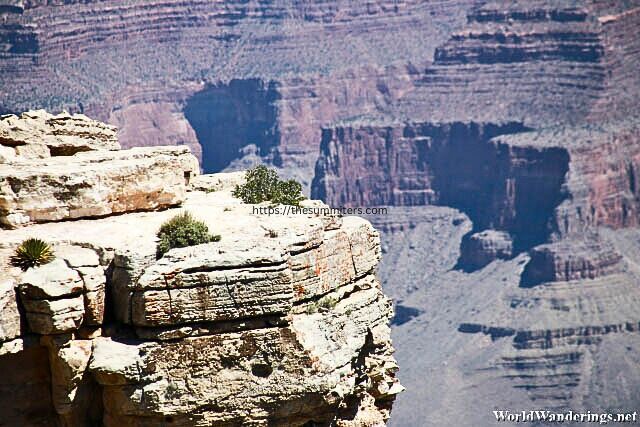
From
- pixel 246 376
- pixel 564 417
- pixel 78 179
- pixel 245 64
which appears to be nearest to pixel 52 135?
pixel 78 179

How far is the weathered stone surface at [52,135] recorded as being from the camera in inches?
838

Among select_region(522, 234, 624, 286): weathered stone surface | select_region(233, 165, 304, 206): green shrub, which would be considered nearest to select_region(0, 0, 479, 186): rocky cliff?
select_region(522, 234, 624, 286): weathered stone surface

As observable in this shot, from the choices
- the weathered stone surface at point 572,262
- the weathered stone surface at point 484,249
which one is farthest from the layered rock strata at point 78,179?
the weathered stone surface at point 484,249

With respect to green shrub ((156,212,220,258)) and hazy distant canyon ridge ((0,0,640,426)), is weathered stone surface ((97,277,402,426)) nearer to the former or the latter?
green shrub ((156,212,220,258))

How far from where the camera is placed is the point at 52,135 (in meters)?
22.1

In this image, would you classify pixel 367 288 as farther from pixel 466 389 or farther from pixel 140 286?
pixel 466 389

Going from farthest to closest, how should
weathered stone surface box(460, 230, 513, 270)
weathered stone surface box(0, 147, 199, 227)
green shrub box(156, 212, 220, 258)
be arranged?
1. weathered stone surface box(460, 230, 513, 270)
2. weathered stone surface box(0, 147, 199, 227)
3. green shrub box(156, 212, 220, 258)

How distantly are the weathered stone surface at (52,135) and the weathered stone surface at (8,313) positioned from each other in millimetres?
3359

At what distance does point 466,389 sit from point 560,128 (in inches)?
1746

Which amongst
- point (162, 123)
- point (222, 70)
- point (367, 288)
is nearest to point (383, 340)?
point (367, 288)

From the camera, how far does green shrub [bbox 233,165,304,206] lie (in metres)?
21.4

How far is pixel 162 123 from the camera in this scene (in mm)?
174625

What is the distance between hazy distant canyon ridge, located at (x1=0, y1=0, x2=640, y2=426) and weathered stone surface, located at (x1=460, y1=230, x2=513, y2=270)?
0.20 metres

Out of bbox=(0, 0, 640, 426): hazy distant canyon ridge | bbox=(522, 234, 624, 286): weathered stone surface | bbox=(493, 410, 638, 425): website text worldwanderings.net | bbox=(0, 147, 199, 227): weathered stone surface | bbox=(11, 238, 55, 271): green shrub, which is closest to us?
bbox=(11, 238, 55, 271): green shrub
